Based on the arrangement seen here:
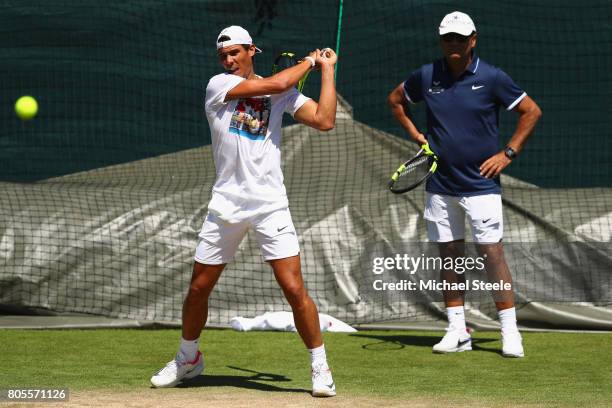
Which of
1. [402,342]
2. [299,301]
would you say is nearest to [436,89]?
[402,342]

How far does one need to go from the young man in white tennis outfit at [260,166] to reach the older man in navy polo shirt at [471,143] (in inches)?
63.8

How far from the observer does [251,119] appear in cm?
574

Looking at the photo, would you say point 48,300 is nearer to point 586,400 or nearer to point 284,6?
point 284,6

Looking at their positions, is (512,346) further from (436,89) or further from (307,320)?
(307,320)

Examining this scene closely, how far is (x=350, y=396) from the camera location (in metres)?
5.82

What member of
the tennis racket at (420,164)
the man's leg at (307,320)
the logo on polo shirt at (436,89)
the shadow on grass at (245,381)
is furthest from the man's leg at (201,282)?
the logo on polo shirt at (436,89)

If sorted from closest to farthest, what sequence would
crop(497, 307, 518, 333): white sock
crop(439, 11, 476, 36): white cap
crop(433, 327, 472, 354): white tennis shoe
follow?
crop(439, 11, 476, 36): white cap → crop(497, 307, 518, 333): white sock → crop(433, 327, 472, 354): white tennis shoe

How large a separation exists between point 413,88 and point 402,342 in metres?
1.79

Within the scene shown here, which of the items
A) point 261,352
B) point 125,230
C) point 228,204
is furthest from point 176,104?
point 228,204

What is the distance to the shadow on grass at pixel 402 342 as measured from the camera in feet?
25.1

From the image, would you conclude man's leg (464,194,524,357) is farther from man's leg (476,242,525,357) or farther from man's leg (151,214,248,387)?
man's leg (151,214,248,387)

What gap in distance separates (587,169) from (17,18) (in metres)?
5.34

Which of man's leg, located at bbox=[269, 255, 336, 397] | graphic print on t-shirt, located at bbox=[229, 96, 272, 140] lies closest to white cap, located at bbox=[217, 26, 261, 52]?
graphic print on t-shirt, located at bbox=[229, 96, 272, 140]

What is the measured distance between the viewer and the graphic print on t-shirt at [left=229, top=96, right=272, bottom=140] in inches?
226
